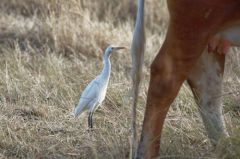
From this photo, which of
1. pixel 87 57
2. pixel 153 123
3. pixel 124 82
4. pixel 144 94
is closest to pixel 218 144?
pixel 153 123

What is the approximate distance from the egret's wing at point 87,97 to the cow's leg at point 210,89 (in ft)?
2.92

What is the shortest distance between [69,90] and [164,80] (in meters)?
1.80

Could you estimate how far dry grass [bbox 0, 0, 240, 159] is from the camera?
14.4 ft

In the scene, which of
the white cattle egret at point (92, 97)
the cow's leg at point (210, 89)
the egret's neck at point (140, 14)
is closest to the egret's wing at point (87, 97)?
the white cattle egret at point (92, 97)

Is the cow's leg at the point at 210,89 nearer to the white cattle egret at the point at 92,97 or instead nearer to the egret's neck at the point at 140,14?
the egret's neck at the point at 140,14

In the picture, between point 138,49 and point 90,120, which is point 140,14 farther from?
point 90,120

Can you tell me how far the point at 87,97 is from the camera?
5.24m

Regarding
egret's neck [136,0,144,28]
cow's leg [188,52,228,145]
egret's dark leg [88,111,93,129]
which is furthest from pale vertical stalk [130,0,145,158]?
egret's dark leg [88,111,93,129]

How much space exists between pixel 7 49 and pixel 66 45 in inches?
27.9

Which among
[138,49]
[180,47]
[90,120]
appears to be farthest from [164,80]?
[90,120]

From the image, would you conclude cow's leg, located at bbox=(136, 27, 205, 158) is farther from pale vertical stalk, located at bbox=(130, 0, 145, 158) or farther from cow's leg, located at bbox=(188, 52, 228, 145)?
cow's leg, located at bbox=(188, 52, 228, 145)

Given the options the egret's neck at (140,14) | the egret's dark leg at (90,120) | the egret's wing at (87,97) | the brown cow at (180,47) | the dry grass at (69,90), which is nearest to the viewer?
the brown cow at (180,47)

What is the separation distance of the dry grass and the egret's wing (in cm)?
10

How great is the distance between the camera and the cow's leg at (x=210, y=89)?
446 centimetres
